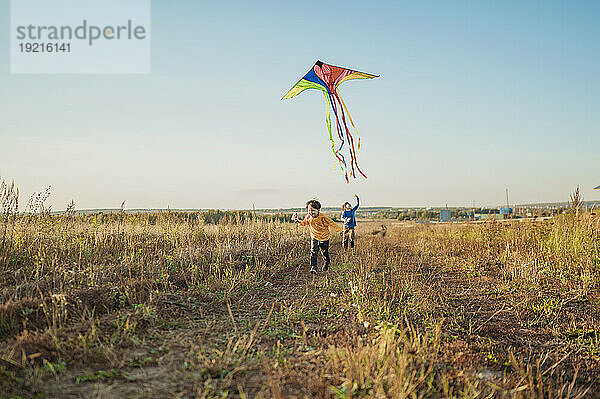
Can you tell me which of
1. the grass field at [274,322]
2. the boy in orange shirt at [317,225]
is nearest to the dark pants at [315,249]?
the boy in orange shirt at [317,225]

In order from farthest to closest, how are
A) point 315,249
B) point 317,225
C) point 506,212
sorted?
1. point 506,212
2. point 317,225
3. point 315,249

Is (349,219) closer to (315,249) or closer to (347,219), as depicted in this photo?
(347,219)

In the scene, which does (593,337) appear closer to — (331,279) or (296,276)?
(331,279)

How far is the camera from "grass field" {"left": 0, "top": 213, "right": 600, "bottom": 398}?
11.5ft

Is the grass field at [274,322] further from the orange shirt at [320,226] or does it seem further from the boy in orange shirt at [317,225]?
the orange shirt at [320,226]

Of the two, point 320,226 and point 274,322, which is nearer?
point 274,322

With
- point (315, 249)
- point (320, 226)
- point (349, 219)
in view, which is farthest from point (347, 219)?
point (315, 249)

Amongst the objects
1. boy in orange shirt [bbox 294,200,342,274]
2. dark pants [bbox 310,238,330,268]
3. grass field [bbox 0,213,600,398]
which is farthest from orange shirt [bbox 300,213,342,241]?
grass field [bbox 0,213,600,398]

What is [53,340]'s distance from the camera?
4.04 meters

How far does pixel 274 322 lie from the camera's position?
5.42m

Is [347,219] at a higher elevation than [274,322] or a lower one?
higher

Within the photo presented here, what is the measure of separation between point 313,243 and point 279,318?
461cm

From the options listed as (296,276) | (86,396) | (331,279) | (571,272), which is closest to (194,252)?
(296,276)

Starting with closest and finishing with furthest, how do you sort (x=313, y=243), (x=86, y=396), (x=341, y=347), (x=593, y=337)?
(x=86, y=396) < (x=341, y=347) < (x=593, y=337) < (x=313, y=243)
